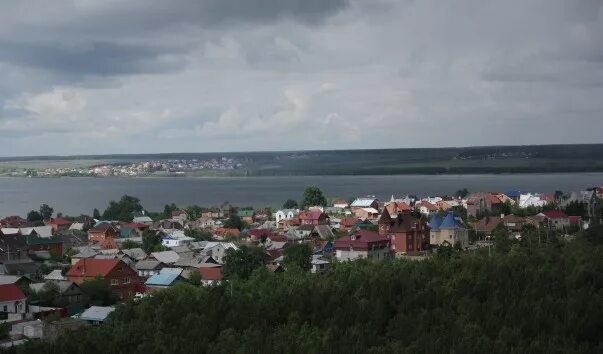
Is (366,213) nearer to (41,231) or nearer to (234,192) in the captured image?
(41,231)

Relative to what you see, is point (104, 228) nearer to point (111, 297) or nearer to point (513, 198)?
point (111, 297)

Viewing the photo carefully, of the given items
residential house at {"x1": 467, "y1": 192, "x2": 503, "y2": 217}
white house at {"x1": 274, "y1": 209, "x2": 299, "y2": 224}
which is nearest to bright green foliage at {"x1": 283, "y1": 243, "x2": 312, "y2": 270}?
white house at {"x1": 274, "y1": 209, "x2": 299, "y2": 224}

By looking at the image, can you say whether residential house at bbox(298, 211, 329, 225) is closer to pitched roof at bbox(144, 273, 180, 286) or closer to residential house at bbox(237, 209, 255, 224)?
residential house at bbox(237, 209, 255, 224)

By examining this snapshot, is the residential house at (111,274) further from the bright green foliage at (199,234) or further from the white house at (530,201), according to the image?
the white house at (530,201)

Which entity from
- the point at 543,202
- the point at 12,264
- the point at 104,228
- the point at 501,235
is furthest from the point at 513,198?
the point at 12,264

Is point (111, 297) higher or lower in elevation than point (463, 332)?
lower

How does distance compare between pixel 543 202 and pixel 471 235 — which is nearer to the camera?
pixel 471 235

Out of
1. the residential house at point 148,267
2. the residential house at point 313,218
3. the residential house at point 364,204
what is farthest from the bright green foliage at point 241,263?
the residential house at point 364,204
